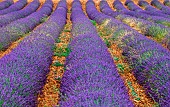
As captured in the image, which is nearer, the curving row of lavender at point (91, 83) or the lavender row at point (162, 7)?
the curving row of lavender at point (91, 83)

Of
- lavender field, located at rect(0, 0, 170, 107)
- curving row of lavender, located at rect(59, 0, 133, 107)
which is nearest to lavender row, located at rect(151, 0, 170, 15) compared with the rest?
lavender field, located at rect(0, 0, 170, 107)

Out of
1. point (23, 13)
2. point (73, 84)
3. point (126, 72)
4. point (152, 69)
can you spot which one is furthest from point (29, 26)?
point (73, 84)

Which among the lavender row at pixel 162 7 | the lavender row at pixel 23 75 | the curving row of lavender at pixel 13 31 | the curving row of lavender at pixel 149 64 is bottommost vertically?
the lavender row at pixel 162 7

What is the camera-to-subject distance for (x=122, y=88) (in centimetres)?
425

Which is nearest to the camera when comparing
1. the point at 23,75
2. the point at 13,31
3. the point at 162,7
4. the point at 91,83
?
the point at 91,83

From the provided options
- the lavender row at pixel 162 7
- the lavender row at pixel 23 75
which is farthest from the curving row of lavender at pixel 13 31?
the lavender row at pixel 162 7

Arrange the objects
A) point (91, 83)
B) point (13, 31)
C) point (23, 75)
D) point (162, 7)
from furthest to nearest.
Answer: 1. point (162, 7)
2. point (13, 31)
3. point (23, 75)
4. point (91, 83)

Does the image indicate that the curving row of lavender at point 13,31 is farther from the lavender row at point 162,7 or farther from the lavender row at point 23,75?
the lavender row at point 162,7

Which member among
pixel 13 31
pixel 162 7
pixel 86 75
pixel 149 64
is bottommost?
pixel 162 7

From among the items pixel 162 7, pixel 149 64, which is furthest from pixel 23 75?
pixel 162 7

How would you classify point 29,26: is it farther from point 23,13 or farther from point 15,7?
point 15,7

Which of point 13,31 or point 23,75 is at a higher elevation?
point 23,75

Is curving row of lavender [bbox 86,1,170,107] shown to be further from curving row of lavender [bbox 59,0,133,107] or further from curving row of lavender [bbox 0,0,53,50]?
curving row of lavender [bbox 0,0,53,50]

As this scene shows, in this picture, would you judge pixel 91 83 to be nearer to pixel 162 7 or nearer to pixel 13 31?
pixel 13 31
